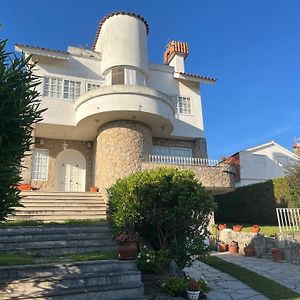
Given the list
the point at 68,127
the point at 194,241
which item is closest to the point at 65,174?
the point at 68,127

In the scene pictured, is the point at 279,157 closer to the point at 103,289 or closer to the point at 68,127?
the point at 68,127

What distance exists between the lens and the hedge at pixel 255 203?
1981 cm

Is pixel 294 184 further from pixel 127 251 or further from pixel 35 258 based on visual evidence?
pixel 35 258

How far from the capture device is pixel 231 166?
63.2 ft

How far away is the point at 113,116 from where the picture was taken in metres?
17.7

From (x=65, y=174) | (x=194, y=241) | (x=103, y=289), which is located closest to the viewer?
(x=103, y=289)

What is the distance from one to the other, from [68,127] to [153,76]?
737cm

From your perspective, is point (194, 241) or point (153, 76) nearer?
point (194, 241)

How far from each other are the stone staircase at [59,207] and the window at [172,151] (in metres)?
6.28

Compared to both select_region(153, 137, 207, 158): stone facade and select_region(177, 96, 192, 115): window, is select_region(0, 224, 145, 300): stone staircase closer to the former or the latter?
select_region(153, 137, 207, 158): stone facade

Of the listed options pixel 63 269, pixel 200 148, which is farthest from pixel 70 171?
pixel 63 269

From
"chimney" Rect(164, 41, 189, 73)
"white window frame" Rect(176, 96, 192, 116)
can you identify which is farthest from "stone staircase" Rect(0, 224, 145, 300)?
"chimney" Rect(164, 41, 189, 73)

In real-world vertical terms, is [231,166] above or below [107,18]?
below

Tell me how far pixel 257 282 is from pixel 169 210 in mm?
3259
